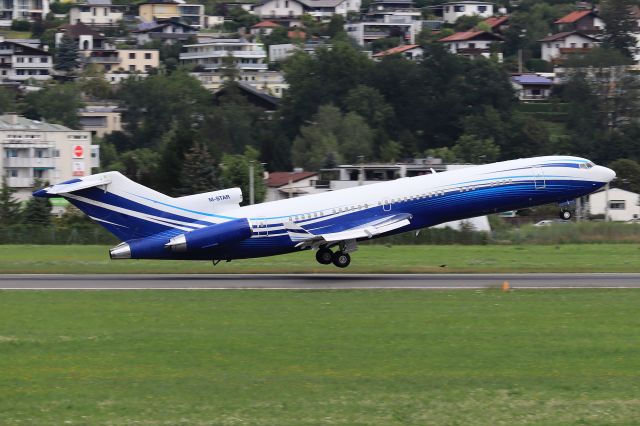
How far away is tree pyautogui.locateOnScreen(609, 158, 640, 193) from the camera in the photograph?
120m

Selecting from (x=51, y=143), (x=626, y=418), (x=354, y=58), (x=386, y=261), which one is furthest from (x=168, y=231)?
(x=354, y=58)

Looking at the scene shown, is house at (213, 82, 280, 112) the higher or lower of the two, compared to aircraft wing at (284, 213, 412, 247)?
higher

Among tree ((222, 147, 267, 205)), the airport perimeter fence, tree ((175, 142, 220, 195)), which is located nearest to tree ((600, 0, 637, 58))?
tree ((222, 147, 267, 205))

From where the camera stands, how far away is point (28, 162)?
132m

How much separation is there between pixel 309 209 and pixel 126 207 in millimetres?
7932

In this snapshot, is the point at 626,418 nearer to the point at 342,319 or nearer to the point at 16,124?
the point at 342,319

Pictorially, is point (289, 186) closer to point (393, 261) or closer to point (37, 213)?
point (37, 213)

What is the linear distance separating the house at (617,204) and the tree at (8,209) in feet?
163

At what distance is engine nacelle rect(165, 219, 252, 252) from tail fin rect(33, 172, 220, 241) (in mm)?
464

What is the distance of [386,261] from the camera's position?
58750 millimetres

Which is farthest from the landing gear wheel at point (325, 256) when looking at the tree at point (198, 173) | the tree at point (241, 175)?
the tree at point (241, 175)

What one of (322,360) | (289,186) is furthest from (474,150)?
(322,360)

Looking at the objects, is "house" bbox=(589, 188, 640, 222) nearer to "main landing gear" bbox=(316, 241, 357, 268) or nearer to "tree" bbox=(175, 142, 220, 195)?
"tree" bbox=(175, 142, 220, 195)

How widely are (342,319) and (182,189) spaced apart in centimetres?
7454
